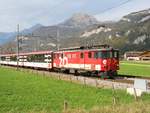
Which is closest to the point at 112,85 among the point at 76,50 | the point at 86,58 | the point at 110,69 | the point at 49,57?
the point at 110,69

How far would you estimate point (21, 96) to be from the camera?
30641mm

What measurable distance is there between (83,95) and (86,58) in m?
18.0

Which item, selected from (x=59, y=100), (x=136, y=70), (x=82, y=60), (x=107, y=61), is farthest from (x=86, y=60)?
(x=136, y=70)

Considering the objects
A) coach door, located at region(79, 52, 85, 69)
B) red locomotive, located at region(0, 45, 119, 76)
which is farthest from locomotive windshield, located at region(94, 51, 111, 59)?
coach door, located at region(79, 52, 85, 69)

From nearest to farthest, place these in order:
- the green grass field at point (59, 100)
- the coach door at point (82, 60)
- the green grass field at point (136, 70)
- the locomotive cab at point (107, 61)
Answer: the green grass field at point (59, 100)
the locomotive cab at point (107, 61)
the coach door at point (82, 60)
the green grass field at point (136, 70)

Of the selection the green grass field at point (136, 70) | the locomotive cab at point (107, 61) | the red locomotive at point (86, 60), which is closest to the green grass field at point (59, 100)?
the locomotive cab at point (107, 61)

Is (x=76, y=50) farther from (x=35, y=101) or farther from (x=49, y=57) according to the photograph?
(x=35, y=101)

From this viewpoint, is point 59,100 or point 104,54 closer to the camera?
point 59,100

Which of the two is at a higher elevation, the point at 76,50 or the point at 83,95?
the point at 76,50

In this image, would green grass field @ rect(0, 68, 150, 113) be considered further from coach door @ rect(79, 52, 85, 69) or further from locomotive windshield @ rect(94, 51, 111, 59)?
coach door @ rect(79, 52, 85, 69)

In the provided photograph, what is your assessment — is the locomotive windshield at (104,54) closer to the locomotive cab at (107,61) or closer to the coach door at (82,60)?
the locomotive cab at (107,61)

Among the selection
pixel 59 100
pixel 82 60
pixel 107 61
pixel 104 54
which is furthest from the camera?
pixel 82 60

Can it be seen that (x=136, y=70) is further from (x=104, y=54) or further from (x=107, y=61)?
(x=107, y=61)

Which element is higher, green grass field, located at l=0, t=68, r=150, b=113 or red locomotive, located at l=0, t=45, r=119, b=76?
red locomotive, located at l=0, t=45, r=119, b=76
